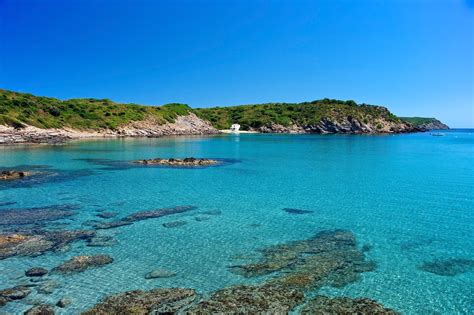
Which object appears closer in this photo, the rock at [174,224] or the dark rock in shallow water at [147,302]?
the dark rock in shallow water at [147,302]

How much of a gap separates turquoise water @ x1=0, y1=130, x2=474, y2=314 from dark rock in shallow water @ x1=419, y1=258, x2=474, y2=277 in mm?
293

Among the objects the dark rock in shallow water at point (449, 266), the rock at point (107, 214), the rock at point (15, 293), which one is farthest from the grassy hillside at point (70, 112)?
the dark rock in shallow water at point (449, 266)

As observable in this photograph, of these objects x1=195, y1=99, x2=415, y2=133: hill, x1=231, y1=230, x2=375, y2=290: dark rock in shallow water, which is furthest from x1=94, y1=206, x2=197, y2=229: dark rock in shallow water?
x1=195, y1=99, x2=415, y2=133: hill

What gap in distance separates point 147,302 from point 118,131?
117m

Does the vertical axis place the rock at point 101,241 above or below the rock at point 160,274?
above

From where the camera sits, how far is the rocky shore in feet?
270

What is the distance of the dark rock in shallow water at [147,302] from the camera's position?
32.9 feet

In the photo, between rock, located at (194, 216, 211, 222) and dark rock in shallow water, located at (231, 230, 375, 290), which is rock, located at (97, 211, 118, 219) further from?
dark rock in shallow water, located at (231, 230, 375, 290)

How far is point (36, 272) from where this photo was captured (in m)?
12.5

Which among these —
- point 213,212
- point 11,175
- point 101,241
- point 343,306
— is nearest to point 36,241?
point 101,241

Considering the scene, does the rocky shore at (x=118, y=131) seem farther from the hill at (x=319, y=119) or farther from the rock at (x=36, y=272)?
the rock at (x=36, y=272)

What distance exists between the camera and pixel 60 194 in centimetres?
2684

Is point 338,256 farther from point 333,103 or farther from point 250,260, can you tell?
point 333,103

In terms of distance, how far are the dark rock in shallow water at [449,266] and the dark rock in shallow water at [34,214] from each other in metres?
18.5
